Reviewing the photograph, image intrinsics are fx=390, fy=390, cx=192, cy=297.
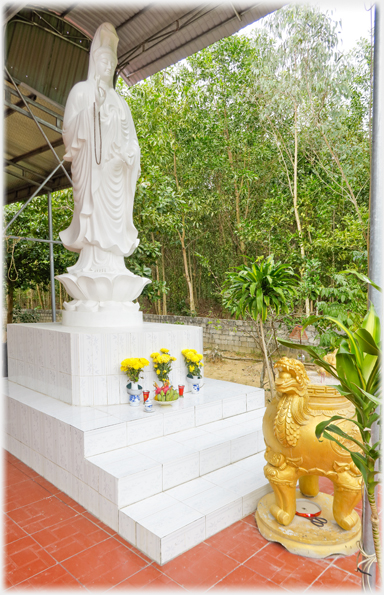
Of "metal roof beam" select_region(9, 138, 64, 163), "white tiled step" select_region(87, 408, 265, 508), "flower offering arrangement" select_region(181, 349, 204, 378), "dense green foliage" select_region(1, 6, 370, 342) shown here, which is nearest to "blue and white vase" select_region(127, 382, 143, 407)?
"white tiled step" select_region(87, 408, 265, 508)

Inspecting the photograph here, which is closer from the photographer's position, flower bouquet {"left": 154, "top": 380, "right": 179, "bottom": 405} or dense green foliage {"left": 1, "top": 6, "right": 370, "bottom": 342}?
flower bouquet {"left": 154, "top": 380, "right": 179, "bottom": 405}

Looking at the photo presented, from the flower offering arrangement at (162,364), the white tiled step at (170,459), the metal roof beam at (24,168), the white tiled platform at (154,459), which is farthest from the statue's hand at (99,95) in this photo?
the white tiled step at (170,459)

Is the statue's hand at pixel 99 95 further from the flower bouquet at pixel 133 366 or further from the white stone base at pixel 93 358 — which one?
the flower bouquet at pixel 133 366

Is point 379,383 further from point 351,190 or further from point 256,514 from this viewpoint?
point 351,190

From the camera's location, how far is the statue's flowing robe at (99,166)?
14.9 ft

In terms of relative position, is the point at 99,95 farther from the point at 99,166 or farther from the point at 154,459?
the point at 154,459

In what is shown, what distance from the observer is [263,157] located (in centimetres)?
1022

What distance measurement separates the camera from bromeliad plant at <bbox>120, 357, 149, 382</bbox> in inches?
141

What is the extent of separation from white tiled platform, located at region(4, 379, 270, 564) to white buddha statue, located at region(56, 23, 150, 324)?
4.31 feet

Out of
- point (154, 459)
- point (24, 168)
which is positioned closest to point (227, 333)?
point (24, 168)

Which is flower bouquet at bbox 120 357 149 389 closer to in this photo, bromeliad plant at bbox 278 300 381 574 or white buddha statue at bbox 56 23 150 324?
white buddha statue at bbox 56 23 150 324

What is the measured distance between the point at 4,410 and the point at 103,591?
250 cm

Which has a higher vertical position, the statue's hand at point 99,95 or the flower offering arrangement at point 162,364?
the statue's hand at point 99,95

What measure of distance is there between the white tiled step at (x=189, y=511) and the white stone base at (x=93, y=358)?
1.20 m
